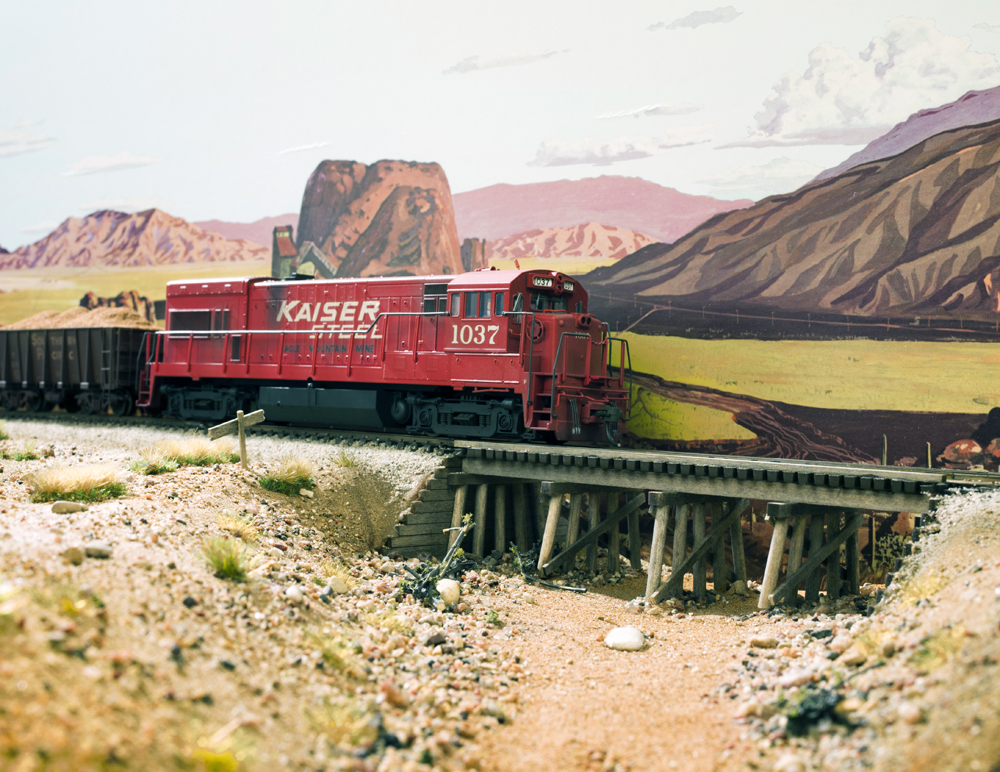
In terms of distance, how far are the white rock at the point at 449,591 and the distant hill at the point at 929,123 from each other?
15.7 m

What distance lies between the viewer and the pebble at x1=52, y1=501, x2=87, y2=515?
994cm

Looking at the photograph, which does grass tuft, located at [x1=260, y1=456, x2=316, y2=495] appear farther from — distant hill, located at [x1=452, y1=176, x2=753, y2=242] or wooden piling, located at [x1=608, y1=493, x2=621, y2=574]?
distant hill, located at [x1=452, y1=176, x2=753, y2=242]

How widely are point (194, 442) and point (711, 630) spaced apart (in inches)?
401

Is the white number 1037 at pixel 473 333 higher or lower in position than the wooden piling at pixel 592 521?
higher

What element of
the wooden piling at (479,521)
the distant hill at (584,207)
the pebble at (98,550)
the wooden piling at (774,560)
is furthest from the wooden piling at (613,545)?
the distant hill at (584,207)

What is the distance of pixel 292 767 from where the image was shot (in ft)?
20.3

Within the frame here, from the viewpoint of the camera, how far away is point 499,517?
1578cm

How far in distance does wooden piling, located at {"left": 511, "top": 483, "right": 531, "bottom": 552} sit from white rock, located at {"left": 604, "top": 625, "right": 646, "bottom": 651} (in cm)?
479

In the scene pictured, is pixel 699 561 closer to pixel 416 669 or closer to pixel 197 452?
pixel 416 669

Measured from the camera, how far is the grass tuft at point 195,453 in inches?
569

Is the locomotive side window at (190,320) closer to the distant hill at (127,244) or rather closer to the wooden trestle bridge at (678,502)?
the wooden trestle bridge at (678,502)

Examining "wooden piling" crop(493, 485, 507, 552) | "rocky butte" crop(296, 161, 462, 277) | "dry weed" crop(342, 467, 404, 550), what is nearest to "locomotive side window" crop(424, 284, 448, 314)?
"dry weed" crop(342, 467, 404, 550)

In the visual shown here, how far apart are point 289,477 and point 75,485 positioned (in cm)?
376

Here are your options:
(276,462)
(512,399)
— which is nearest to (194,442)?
(276,462)
